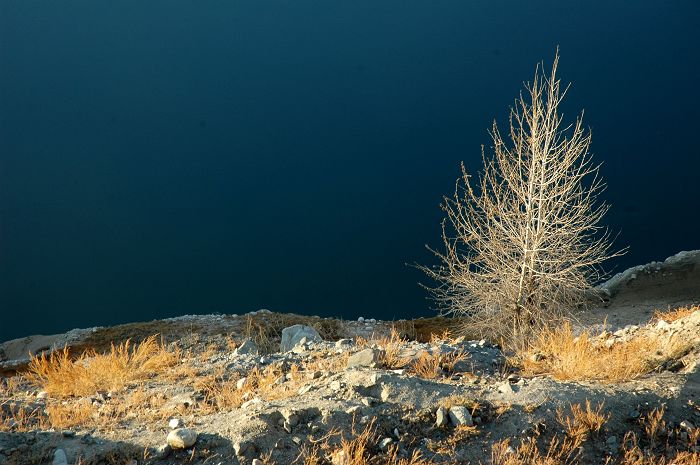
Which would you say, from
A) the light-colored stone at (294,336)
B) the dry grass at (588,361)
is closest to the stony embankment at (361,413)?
the dry grass at (588,361)

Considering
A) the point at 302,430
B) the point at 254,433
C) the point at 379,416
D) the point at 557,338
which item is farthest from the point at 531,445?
the point at 557,338

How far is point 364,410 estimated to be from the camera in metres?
5.64

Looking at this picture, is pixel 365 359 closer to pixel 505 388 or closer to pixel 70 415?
pixel 505 388

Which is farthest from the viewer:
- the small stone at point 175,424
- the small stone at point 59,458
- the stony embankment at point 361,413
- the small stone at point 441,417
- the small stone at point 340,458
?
the small stone at point 175,424

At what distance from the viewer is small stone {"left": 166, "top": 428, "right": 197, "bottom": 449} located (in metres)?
5.12

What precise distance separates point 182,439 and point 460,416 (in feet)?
7.83

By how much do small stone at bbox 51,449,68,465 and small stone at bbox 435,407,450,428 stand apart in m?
3.12

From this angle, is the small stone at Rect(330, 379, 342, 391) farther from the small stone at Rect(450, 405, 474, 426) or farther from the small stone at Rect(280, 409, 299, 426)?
the small stone at Rect(450, 405, 474, 426)

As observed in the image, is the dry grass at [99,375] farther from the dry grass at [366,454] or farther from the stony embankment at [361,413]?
the dry grass at [366,454]

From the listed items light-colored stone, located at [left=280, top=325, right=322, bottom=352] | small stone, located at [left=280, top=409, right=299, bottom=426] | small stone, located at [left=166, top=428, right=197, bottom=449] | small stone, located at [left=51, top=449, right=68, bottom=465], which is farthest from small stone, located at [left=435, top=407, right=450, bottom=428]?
light-colored stone, located at [left=280, top=325, right=322, bottom=352]

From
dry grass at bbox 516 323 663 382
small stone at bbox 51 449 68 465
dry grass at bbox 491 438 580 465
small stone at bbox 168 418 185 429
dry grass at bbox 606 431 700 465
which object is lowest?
dry grass at bbox 606 431 700 465

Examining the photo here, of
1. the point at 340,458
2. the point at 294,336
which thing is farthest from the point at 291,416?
the point at 294,336

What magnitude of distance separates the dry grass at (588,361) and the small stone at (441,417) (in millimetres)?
1885

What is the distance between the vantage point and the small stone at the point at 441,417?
5555mm
